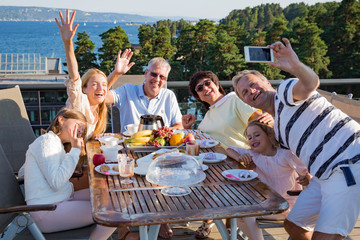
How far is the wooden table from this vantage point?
1655mm

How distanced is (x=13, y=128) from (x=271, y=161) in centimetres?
197

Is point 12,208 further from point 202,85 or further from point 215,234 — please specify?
point 202,85

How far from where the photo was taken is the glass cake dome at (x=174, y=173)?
6.52ft

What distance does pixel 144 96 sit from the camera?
3744 millimetres

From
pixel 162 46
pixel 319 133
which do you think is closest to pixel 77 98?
pixel 319 133

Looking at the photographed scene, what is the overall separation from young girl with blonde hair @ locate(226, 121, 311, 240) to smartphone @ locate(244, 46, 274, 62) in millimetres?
488

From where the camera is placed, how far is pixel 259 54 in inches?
92.4

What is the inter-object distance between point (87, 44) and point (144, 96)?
36.1 meters

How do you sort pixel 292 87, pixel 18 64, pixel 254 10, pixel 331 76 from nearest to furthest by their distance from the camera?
pixel 292 87
pixel 331 76
pixel 18 64
pixel 254 10

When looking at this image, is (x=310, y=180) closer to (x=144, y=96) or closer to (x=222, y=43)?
(x=144, y=96)

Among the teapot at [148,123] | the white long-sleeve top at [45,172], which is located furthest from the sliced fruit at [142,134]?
the white long-sleeve top at [45,172]

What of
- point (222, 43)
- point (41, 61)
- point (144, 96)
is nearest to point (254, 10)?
point (41, 61)

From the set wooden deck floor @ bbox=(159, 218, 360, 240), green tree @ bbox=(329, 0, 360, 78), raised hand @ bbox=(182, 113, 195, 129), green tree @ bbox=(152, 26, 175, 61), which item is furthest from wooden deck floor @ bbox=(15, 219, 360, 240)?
green tree @ bbox=(152, 26, 175, 61)

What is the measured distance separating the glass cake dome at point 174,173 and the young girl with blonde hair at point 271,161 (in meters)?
0.55
